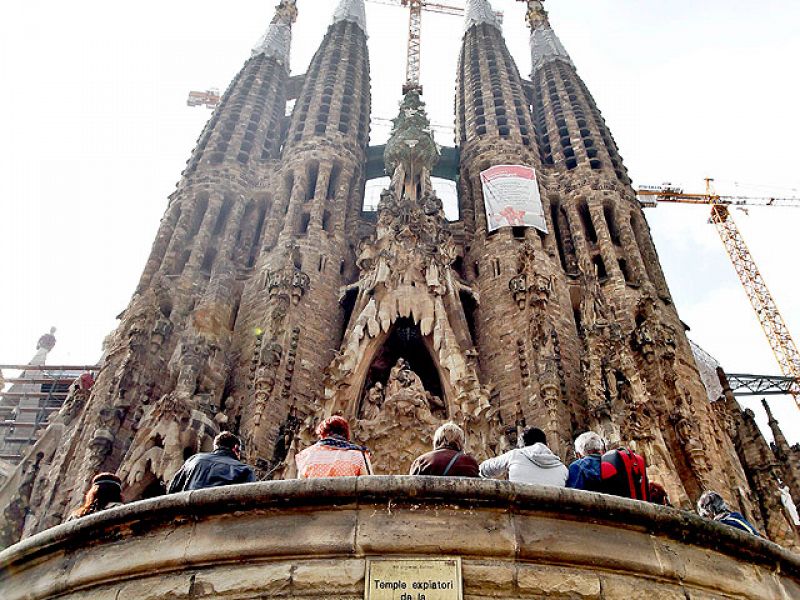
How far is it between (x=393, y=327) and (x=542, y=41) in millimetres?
24593

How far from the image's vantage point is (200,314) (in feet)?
67.2

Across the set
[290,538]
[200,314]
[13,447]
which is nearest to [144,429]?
[200,314]

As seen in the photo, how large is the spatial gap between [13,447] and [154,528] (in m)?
32.3

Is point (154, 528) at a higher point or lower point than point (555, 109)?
lower

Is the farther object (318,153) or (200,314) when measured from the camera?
(318,153)

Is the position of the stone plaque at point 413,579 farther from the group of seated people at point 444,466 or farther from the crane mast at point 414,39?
the crane mast at point 414,39

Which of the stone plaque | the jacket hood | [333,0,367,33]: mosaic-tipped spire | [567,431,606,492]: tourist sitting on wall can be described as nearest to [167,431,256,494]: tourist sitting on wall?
the stone plaque

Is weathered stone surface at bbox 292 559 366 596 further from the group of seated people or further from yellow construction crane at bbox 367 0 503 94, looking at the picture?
yellow construction crane at bbox 367 0 503 94

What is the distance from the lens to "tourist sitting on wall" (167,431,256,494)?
6.80 metres

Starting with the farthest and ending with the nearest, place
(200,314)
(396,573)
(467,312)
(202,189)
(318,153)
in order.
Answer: (318,153) → (202,189) → (467,312) → (200,314) → (396,573)

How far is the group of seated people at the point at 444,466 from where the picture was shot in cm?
667

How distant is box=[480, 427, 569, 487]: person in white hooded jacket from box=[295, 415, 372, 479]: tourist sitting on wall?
3.87ft

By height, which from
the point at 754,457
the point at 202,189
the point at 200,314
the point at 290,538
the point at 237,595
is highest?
the point at 202,189

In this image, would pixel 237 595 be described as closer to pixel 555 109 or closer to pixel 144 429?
pixel 144 429
